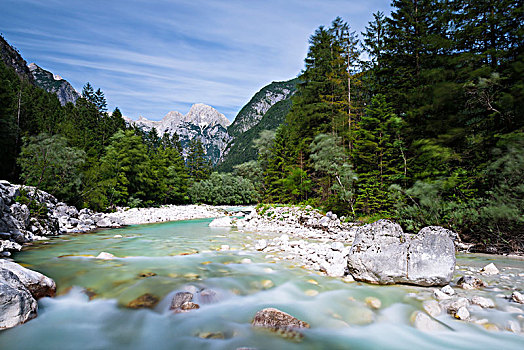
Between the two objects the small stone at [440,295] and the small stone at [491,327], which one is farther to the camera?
the small stone at [440,295]

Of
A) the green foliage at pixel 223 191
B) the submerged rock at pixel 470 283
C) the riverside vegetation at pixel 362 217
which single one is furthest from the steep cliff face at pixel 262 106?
the submerged rock at pixel 470 283

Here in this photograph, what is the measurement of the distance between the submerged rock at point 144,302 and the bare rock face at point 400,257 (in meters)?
4.14

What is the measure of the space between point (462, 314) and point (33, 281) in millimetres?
7143

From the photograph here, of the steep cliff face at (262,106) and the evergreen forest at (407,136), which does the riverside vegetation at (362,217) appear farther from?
the steep cliff face at (262,106)

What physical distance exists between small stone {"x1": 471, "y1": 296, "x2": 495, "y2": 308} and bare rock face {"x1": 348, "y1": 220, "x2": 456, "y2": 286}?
27.9 inches

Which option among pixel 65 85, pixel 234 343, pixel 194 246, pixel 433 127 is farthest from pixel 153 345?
pixel 65 85

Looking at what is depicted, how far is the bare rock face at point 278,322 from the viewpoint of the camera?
377 centimetres

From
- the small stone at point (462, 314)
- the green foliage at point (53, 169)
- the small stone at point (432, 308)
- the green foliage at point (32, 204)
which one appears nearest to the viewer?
the small stone at point (462, 314)

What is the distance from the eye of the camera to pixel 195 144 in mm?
67812

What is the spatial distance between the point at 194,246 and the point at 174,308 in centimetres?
590

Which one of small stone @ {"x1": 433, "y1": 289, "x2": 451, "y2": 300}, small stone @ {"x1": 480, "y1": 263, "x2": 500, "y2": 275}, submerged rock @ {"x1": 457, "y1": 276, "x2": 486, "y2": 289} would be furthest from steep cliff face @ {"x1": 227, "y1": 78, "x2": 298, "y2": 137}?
small stone @ {"x1": 433, "y1": 289, "x2": 451, "y2": 300}

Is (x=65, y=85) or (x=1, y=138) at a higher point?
(x=65, y=85)

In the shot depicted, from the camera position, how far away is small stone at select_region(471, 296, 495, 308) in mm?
4207

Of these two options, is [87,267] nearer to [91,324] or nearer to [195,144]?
[91,324]
